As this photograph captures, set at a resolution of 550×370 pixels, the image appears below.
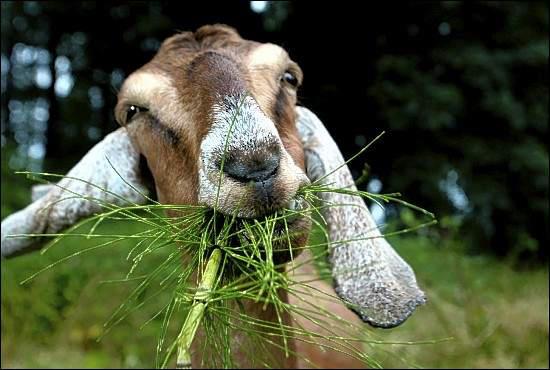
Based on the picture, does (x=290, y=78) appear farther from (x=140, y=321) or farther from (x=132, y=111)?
(x=140, y=321)

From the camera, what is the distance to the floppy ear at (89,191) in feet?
11.7

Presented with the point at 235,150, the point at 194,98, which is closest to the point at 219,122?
the point at 235,150

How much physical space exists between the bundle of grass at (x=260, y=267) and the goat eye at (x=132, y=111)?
1.01ft

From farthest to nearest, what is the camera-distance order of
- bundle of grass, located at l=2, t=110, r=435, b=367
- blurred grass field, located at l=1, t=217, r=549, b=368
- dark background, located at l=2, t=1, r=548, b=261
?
dark background, located at l=2, t=1, r=548, b=261 → blurred grass field, located at l=1, t=217, r=549, b=368 → bundle of grass, located at l=2, t=110, r=435, b=367

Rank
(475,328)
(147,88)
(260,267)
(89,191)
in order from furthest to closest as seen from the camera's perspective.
→ (475,328), (89,191), (147,88), (260,267)

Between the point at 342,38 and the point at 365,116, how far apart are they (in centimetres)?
101

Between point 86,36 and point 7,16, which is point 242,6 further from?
point 86,36

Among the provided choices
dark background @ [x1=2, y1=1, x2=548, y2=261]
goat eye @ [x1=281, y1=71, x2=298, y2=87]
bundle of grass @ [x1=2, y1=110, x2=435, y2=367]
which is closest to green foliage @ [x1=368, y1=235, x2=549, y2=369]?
dark background @ [x1=2, y1=1, x2=548, y2=261]

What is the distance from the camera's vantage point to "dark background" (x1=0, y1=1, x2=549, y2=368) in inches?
258

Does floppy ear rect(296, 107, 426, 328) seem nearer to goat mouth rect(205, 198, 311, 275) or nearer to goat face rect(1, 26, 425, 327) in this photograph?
goat face rect(1, 26, 425, 327)

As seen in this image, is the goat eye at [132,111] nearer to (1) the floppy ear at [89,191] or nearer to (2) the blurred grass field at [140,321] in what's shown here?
(1) the floppy ear at [89,191]

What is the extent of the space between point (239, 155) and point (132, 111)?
1.07 metres

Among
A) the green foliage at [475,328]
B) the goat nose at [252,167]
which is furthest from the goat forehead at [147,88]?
the green foliage at [475,328]

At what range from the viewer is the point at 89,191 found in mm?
3637
